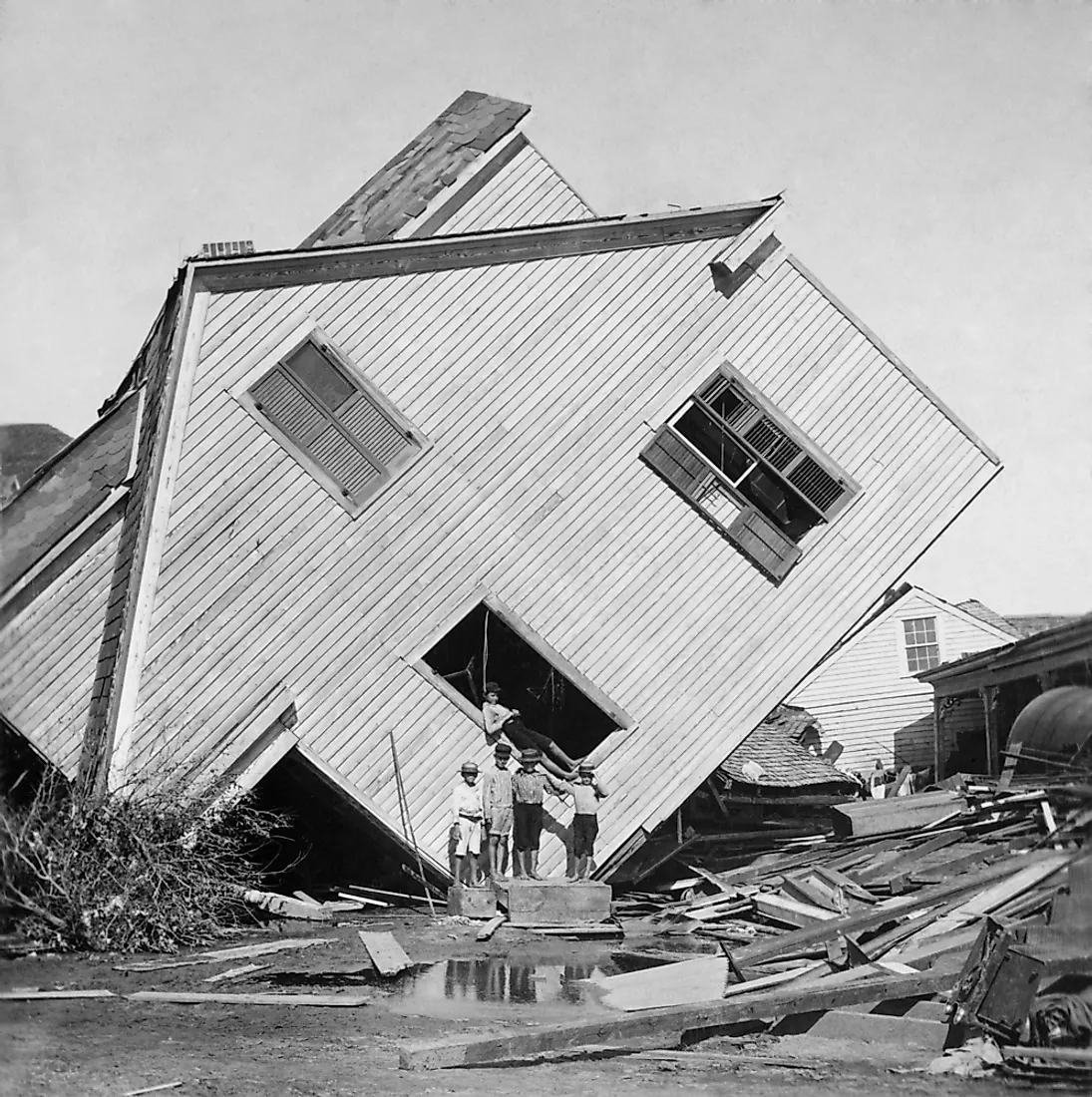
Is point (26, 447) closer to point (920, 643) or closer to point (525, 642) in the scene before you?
point (525, 642)

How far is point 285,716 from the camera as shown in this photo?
15289 millimetres

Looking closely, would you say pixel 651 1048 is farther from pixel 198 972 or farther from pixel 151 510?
pixel 151 510

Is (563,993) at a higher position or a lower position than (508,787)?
lower

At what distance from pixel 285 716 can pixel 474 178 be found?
9.60 metres

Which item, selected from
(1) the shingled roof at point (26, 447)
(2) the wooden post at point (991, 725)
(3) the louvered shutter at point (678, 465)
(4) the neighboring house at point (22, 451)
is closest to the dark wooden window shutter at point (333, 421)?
(4) the neighboring house at point (22, 451)

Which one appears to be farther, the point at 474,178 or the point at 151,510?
the point at 474,178

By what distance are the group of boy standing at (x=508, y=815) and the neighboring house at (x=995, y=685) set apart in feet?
26.6

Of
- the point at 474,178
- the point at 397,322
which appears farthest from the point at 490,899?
the point at 474,178

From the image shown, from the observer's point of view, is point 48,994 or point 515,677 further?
point 515,677

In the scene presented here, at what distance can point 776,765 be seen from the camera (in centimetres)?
2688

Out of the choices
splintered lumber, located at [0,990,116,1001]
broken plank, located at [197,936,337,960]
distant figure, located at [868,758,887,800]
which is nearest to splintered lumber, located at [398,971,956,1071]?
splintered lumber, located at [0,990,116,1001]

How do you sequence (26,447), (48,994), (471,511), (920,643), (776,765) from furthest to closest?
(920,643) → (776,765) → (26,447) → (471,511) → (48,994)

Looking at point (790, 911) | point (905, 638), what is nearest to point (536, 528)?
point (790, 911)

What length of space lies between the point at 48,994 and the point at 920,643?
121 feet
